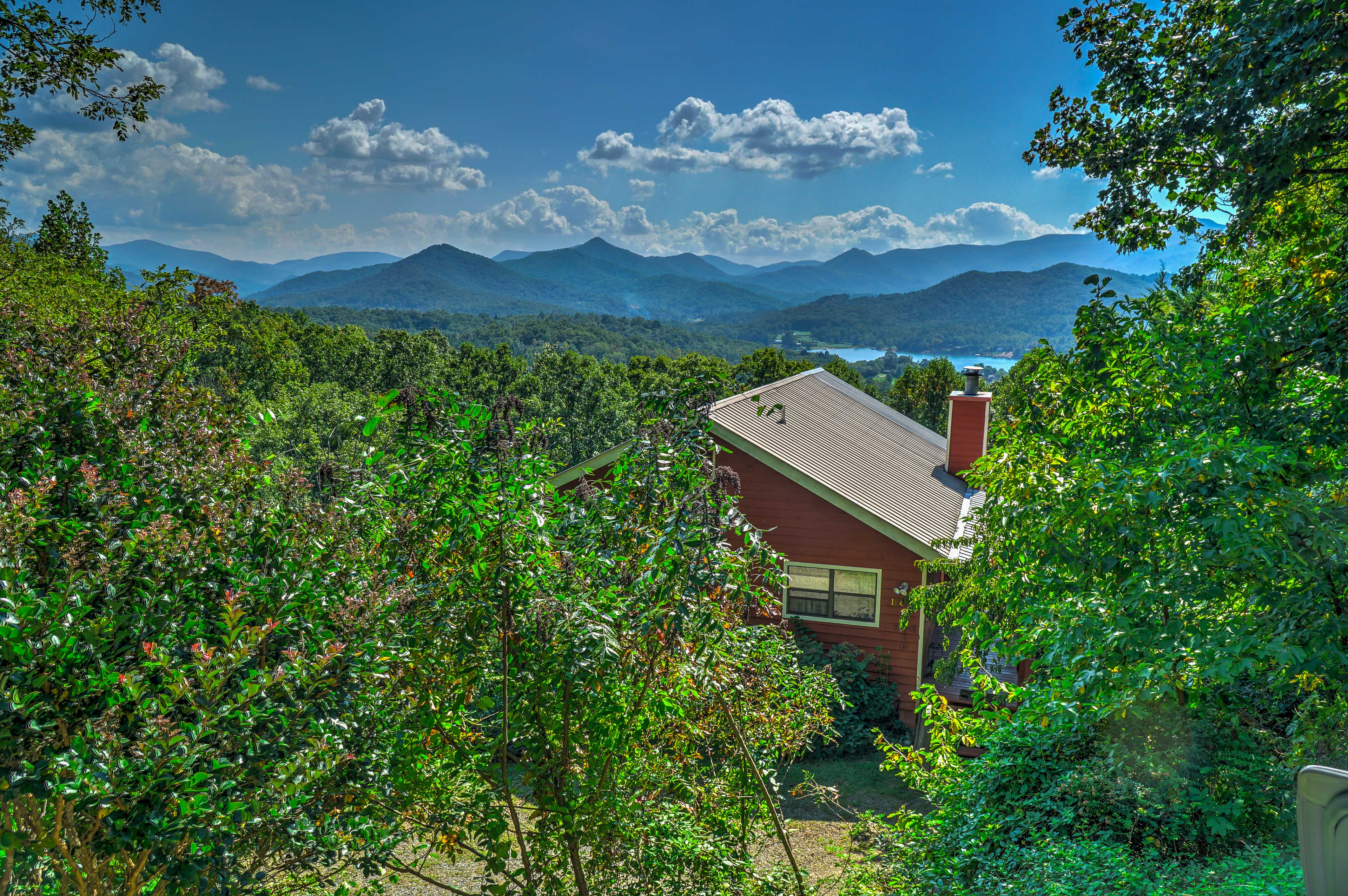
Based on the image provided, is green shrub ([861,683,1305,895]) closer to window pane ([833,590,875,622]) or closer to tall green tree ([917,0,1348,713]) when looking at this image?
tall green tree ([917,0,1348,713])

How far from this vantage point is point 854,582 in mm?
13523

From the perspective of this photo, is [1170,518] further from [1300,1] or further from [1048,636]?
[1300,1]

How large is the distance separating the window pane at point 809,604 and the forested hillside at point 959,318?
13408 centimetres

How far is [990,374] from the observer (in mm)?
97500

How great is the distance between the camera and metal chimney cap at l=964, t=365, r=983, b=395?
17.1m

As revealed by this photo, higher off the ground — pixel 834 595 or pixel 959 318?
pixel 959 318

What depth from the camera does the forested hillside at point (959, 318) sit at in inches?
5920

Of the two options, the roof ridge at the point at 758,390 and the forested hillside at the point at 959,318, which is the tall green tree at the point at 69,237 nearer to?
the roof ridge at the point at 758,390

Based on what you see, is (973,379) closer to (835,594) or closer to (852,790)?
(835,594)

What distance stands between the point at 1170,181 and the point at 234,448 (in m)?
9.18

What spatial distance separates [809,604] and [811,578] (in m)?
0.50

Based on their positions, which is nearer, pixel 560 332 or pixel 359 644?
pixel 359 644

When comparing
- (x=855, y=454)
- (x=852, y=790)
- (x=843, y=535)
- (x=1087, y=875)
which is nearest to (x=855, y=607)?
(x=843, y=535)

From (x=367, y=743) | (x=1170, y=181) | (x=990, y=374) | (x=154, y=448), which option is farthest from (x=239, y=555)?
(x=990, y=374)
